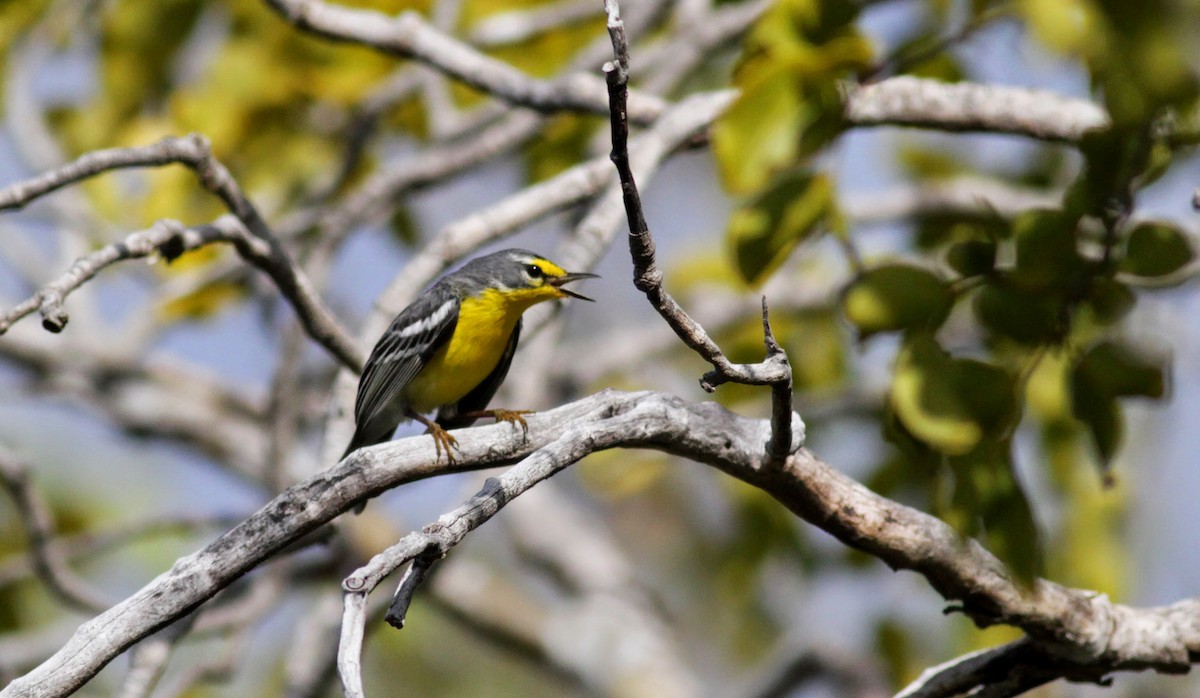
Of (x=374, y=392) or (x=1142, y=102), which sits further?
(x=374, y=392)

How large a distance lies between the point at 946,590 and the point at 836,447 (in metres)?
3.56

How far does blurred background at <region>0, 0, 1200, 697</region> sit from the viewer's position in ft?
10.6

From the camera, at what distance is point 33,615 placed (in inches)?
279

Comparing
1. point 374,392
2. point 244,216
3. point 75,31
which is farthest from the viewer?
point 75,31

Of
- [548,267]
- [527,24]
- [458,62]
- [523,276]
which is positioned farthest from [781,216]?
[527,24]

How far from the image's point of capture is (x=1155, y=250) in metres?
3.17

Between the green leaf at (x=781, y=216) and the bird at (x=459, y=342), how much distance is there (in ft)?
4.53

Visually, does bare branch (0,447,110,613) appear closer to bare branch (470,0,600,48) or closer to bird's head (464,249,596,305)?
bird's head (464,249,596,305)

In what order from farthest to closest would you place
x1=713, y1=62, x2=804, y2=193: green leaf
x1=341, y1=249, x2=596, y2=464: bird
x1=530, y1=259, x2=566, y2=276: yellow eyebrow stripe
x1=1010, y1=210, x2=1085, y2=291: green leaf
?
x1=341, y1=249, x2=596, y2=464: bird < x1=530, y1=259, x2=566, y2=276: yellow eyebrow stripe < x1=713, y1=62, x2=804, y2=193: green leaf < x1=1010, y1=210, x2=1085, y2=291: green leaf

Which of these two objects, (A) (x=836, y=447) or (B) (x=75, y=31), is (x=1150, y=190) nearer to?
(A) (x=836, y=447)

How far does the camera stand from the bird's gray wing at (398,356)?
4.72m

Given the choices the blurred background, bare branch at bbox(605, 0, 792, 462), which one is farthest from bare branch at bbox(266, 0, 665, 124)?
bare branch at bbox(605, 0, 792, 462)

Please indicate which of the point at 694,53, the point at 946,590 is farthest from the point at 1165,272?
the point at 694,53

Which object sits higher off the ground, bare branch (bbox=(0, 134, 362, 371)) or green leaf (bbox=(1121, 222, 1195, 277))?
bare branch (bbox=(0, 134, 362, 371))
